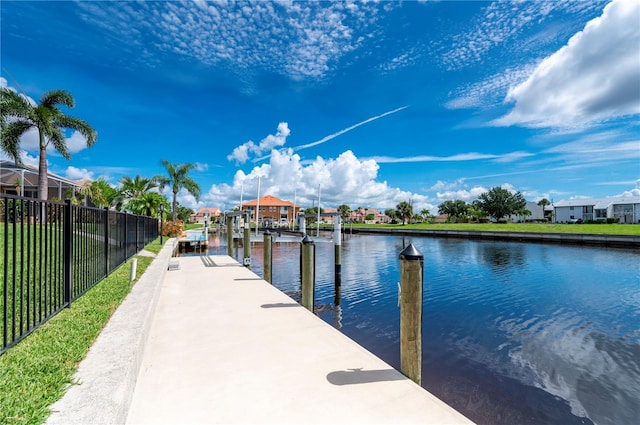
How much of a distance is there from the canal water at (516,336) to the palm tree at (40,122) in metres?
16.4

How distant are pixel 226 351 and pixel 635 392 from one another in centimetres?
649

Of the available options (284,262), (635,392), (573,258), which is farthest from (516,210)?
(635,392)

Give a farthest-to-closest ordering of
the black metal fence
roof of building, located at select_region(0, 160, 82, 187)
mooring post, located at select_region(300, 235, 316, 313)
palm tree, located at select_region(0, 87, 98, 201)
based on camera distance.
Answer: roof of building, located at select_region(0, 160, 82, 187)
palm tree, located at select_region(0, 87, 98, 201)
mooring post, located at select_region(300, 235, 316, 313)
the black metal fence

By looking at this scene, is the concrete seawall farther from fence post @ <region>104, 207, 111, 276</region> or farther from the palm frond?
the palm frond

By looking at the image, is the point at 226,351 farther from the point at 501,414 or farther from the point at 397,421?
the point at 501,414

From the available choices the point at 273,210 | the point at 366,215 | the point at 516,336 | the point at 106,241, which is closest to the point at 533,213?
the point at 366,215

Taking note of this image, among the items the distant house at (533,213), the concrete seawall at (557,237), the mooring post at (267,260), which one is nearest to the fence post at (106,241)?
the mooring post at (267,260)

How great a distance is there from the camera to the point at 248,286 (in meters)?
9.09

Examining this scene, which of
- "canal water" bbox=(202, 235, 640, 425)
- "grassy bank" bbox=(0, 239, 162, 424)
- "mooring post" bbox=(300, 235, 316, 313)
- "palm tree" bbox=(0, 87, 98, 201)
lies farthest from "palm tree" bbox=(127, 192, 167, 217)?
"grassy bank" bbox=(0, 239, 162, 424)

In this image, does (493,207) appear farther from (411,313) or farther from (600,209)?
(411,313)

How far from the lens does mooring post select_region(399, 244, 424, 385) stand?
411 cm

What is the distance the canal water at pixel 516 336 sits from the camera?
5176 mm

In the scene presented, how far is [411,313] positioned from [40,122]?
24.8 meters

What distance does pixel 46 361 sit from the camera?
329 cm
